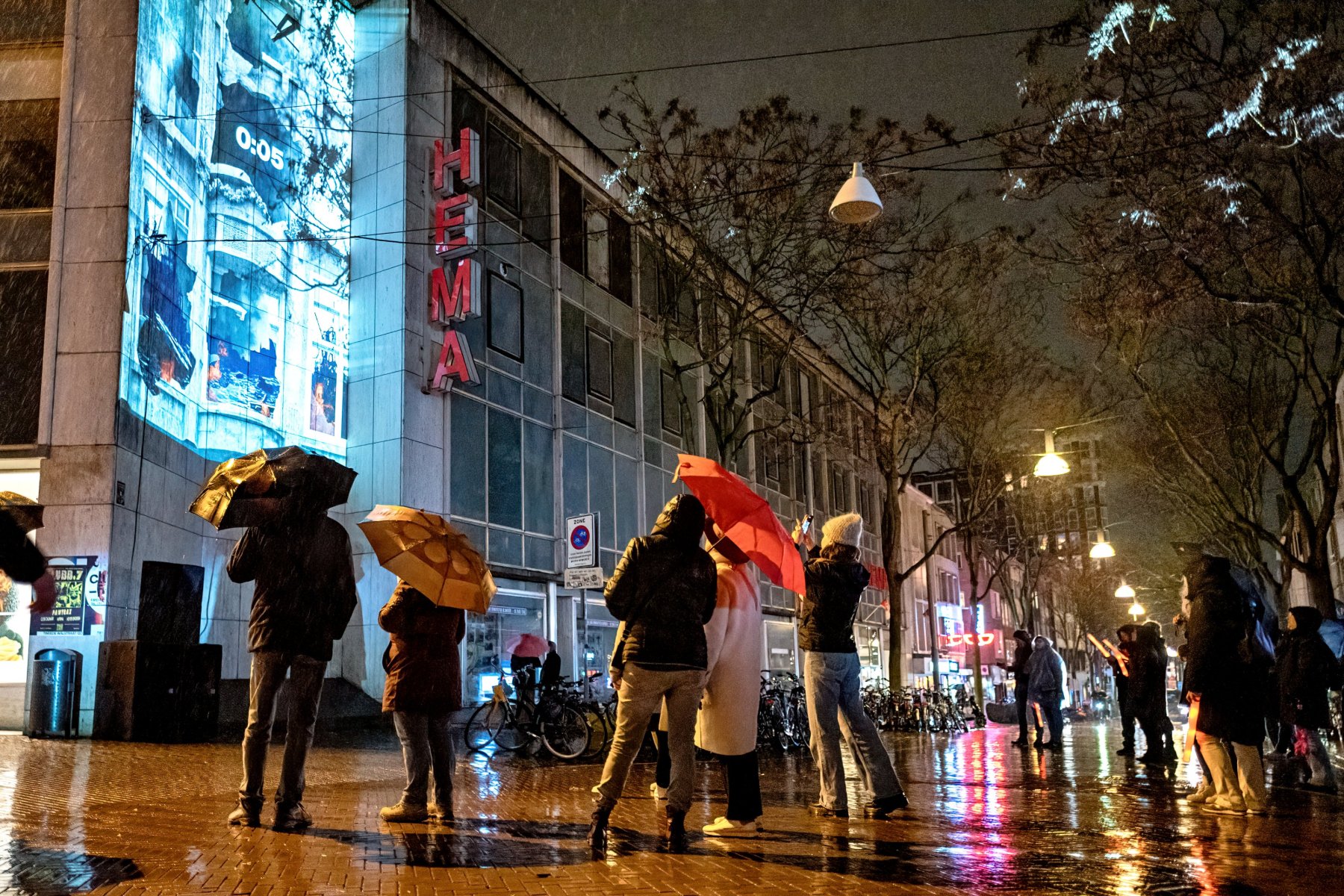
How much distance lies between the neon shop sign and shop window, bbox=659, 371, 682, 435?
926 centimetres

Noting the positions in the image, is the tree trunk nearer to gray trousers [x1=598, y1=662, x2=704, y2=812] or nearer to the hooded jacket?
the hooded jacket

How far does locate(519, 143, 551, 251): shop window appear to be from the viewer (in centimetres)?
2505

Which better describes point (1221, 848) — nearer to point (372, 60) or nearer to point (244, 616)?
point (244, 616)

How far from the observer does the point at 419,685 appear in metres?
6.89

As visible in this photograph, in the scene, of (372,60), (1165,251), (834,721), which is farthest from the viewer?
(372,60)

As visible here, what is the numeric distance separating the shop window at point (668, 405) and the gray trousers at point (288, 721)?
24021 mm

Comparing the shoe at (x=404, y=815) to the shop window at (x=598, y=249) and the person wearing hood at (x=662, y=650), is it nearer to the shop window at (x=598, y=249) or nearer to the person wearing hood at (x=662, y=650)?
the person wearing hood at (x=662, y=650)

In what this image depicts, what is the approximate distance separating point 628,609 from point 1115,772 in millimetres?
8790

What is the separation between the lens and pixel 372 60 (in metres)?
22.6

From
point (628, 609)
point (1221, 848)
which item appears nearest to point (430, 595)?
point (628, 609)

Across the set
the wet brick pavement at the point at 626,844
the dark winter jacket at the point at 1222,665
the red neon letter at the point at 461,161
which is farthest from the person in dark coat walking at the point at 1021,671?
the red neon letter at the point at 461,161

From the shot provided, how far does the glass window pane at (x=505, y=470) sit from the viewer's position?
2270 cm

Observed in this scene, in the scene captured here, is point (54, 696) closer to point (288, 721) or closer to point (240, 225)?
point (240, 225)

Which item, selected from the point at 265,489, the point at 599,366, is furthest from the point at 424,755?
the point at 599,366
